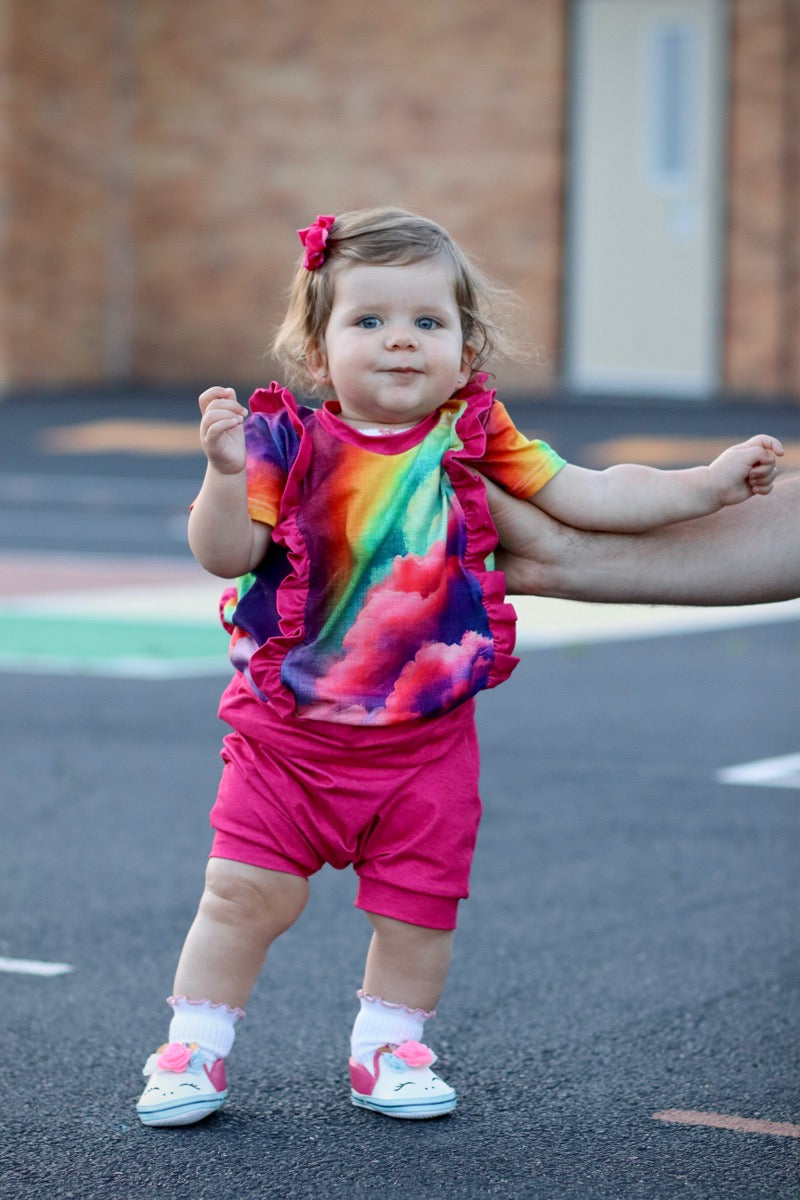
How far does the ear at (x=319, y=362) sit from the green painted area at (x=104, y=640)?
522 cm

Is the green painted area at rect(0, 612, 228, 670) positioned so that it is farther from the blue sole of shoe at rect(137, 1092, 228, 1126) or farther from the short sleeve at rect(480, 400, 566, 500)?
the short sleeve at rect(480, 400, 566, 500)

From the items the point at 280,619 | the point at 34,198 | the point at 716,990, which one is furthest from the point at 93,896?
the point at 34,198

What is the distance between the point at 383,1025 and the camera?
352cm

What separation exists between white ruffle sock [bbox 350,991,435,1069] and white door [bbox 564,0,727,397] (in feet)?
57.4

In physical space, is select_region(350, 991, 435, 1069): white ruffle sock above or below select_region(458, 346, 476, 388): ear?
below

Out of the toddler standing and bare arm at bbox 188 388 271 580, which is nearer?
bare arm at bbox 188 388 271 580

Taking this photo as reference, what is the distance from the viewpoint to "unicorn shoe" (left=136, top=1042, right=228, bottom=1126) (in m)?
3.43

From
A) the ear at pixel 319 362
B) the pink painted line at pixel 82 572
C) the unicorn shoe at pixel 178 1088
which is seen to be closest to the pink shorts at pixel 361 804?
the unicorn shoe at pixel 178 1088

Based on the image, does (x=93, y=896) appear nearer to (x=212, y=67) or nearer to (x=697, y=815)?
(x=697, y=815)

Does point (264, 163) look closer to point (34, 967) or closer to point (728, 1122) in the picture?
point (34, 967)

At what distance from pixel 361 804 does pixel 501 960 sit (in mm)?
1364

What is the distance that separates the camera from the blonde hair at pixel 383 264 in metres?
3.39

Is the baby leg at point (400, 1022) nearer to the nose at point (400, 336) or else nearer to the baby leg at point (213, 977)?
the baby leg at point (213, 977)

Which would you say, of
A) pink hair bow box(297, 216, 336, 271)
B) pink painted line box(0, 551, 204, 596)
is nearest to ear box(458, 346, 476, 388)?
pink hair bow box(297, 216, 336, 271)
